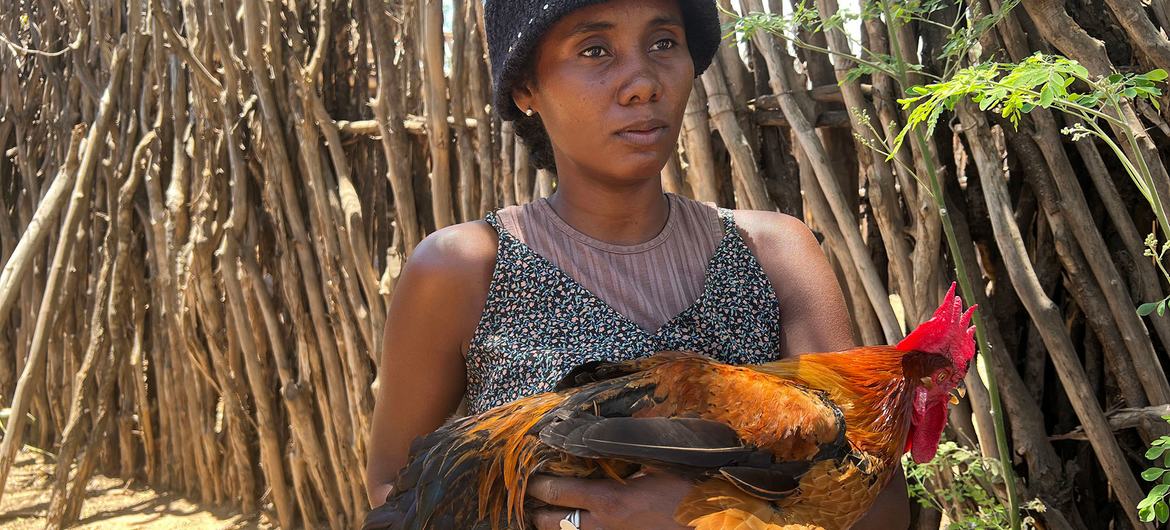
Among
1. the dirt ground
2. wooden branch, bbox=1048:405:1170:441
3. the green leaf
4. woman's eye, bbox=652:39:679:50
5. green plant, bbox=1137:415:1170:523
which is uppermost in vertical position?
woman's eye, bbox=652:39:679:50

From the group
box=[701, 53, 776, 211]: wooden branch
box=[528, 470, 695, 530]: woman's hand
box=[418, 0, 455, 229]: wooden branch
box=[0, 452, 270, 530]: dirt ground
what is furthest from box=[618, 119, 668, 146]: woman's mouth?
box=[0, 452, 270, 530]: dirt ground

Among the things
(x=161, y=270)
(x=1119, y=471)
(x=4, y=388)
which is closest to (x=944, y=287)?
(x=1119, y=471)

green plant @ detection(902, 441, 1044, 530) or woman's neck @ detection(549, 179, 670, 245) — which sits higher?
woman's neck @ detection(549, 179, 670, 245)

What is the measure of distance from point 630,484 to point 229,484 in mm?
4183

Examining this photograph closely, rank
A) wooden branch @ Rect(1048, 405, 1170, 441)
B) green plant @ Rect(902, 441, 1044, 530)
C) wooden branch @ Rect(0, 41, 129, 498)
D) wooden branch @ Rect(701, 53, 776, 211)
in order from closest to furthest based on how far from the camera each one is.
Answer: wooden branch @ Rect(1048, 405, 1170, 441)
green plant @ Rect(902, 441, 1044, 530)
wooden branch @ Rect(701, 53, 776, 211)
wooden branch @ Rect(0, 41, 129, 498)

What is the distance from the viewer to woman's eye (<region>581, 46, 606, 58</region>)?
1.57 m

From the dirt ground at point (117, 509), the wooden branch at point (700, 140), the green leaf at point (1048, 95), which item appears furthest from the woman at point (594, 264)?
the dirt ground at point (117, 509)

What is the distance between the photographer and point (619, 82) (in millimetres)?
1536

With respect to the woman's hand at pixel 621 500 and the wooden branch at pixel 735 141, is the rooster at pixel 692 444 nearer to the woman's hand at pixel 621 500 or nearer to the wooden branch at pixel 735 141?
the woman's hand at pixel 621 500

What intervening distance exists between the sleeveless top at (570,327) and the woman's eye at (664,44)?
15.6 inches

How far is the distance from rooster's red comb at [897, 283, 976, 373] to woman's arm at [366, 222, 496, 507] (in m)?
0.82

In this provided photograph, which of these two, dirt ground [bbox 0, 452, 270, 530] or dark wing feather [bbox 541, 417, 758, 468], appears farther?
dirt ground [bbox 0, 452, 270, 530]

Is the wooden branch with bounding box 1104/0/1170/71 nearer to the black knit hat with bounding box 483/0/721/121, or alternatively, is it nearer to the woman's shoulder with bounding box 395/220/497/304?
the black knit hat with bounding box 483/0/721/121

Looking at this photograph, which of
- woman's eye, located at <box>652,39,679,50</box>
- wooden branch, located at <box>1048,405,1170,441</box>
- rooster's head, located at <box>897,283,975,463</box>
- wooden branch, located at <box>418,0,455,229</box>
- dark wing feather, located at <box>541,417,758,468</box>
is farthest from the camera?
wooden branch, located at <box>418,0,455,229</box>
